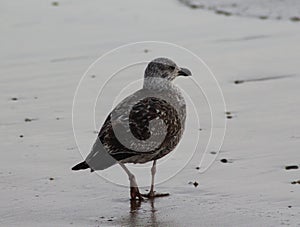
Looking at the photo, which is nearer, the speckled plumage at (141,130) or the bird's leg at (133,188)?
the speckled plumage at (141,130)

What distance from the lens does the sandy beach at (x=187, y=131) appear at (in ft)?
20.6

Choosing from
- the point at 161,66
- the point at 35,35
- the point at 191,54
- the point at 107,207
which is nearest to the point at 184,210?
the point at 107,207

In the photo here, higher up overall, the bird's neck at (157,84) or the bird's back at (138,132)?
the bird's neck at (157,84)

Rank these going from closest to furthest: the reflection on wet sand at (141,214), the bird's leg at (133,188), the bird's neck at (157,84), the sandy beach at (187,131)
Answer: the reflection on wet sand at (141,214), the sandy beach at (187,131), the bird's leg at (133,188), the bird's neck at (157,84)

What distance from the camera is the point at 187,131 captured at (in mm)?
8180

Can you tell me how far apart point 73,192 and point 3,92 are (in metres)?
3.42

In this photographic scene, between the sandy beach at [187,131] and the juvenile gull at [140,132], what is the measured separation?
307 millimetres

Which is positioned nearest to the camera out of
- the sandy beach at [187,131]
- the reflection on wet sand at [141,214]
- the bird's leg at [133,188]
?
the reflection on wet sand at [141,214]

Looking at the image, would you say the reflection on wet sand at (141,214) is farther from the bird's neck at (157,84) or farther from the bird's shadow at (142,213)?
the bird's neck at (157,84)

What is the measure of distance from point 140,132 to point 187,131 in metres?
1.85

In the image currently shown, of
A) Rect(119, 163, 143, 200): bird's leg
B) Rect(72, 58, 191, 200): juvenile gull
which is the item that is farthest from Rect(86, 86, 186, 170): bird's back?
Rect(119, 163, 143, 200): bird's leg

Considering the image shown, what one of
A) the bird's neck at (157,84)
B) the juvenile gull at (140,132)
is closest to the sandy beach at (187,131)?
the juvenile gull at (140,132)

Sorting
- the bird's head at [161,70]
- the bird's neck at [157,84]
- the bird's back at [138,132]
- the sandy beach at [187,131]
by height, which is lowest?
the sandy beach at [187,131]

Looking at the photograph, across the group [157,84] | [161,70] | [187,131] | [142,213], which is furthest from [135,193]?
[187,131]
